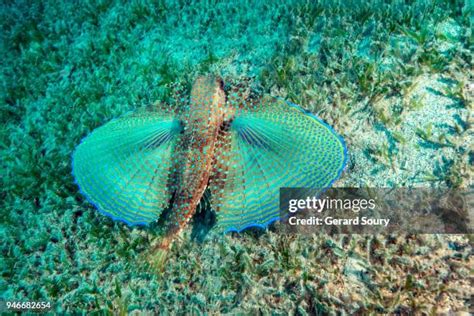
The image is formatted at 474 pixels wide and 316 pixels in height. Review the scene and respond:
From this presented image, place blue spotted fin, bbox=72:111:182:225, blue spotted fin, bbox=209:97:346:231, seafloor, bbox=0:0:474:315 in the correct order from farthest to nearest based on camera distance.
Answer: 1. blue spotted fin, bbox=72:111:182:225
2. blue spotted fin, bbox=209:97:346:231
3. seafloor, bbox=0:0:474:315

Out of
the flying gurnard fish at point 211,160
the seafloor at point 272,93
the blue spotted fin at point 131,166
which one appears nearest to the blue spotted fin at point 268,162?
the flying gurnard fish at point 211,160

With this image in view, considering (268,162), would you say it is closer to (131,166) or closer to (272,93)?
(272,93)

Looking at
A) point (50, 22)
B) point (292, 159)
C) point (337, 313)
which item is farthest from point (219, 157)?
point (50, 22)

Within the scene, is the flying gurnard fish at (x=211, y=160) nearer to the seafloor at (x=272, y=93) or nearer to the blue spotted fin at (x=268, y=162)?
the blue spotted fin at (x=268, y=162)

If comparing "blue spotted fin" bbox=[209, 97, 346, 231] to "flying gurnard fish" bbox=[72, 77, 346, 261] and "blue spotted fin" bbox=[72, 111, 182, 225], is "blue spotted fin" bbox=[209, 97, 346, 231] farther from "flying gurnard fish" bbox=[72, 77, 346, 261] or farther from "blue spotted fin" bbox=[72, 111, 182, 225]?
"blue spotted fin" bbox=[72, 111, 182, 225]

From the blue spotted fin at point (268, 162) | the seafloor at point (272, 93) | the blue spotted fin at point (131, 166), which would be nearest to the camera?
the seafloor at point (272, 93)

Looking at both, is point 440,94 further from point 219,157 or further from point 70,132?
point 70,132

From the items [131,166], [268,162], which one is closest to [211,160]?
[268,162]

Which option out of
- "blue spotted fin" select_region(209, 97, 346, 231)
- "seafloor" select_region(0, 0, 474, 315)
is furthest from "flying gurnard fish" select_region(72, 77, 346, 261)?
"seafloor" select_region(0, 0, 474, 315)
